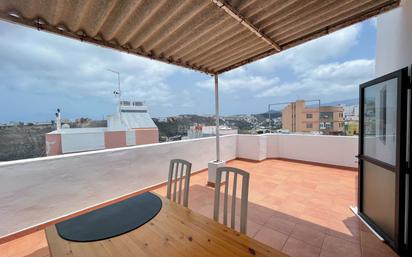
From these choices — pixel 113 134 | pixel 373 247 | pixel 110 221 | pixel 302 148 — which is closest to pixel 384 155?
pixel 373 247

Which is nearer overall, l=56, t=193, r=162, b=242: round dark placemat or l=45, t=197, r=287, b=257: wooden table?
l=45, t=197, r=287, b=257: wooden table

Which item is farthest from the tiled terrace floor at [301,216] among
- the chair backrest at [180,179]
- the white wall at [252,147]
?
the white wall at [252,147]

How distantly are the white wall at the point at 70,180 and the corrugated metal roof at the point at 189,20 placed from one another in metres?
1.66

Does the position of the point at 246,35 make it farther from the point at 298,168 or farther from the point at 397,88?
the point at 298,168

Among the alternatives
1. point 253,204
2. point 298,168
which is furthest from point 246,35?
point 298,168

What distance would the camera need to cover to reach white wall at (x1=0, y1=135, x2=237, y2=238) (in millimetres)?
2104

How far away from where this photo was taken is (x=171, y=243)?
967 mm

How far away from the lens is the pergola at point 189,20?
1.50 meters

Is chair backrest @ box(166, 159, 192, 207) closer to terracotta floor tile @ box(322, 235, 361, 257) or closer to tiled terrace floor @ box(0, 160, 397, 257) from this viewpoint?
tiled terrace floor @ box(0, 160, 397, 257)

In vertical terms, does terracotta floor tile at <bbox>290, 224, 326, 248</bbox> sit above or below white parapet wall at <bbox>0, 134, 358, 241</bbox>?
below

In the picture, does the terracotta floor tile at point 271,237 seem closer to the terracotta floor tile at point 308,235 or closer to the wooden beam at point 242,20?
the terracotta floor tile at point 308,235

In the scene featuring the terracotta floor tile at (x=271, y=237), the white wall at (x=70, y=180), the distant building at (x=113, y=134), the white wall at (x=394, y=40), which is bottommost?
the terracotta floor tile at (x=271, y=237)

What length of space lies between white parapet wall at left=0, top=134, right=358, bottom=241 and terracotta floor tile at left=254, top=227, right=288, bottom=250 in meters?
2.24

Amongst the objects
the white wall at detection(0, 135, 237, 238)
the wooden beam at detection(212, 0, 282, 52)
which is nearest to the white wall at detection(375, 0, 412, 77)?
the wooden beam at detection(212, 0, 282, 52)
